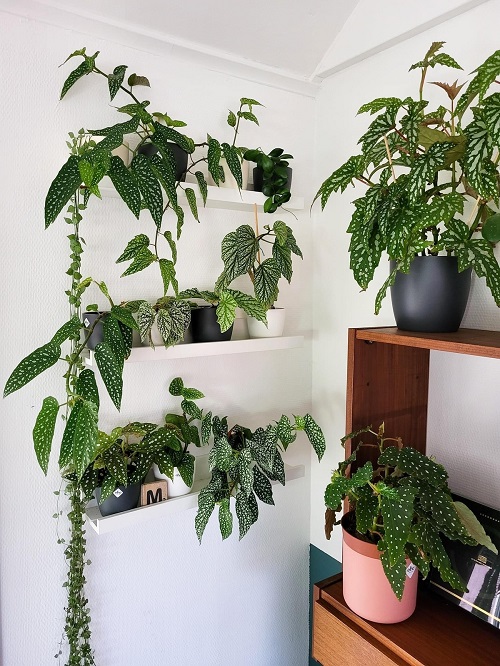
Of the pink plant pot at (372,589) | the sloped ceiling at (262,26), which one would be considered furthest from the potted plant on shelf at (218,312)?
the sloped ceiling at (262,26)

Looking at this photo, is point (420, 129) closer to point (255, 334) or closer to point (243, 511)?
point (255, 334)

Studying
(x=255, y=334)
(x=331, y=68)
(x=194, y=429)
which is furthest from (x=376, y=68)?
(x=194, y=429)

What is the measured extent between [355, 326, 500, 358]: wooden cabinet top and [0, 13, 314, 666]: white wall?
0.59 m

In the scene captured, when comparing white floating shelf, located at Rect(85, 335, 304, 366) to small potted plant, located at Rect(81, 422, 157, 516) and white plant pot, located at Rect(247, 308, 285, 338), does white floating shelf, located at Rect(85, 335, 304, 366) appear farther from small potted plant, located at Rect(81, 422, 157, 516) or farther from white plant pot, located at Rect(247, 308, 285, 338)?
small potted plant, located at Rect(81, 422, 157, 516)

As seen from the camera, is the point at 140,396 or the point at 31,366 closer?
the point at 31,366

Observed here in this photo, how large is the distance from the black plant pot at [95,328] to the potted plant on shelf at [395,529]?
0.62m

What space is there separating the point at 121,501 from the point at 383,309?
2.93 feet

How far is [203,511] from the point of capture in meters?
1.26

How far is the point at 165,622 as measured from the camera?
1456 millimetres

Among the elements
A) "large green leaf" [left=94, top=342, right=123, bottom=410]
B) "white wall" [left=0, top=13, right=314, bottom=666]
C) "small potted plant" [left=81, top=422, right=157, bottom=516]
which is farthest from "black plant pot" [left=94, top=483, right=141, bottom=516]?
"large green leaf" [left=94, top=342, right=123, bottom=410]

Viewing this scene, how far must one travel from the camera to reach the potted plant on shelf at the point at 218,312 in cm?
123

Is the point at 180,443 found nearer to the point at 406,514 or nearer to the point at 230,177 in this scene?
the point at 406,514

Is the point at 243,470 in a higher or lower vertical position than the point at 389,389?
lower

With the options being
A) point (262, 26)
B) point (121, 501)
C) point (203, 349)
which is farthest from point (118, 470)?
point (262, 26)
